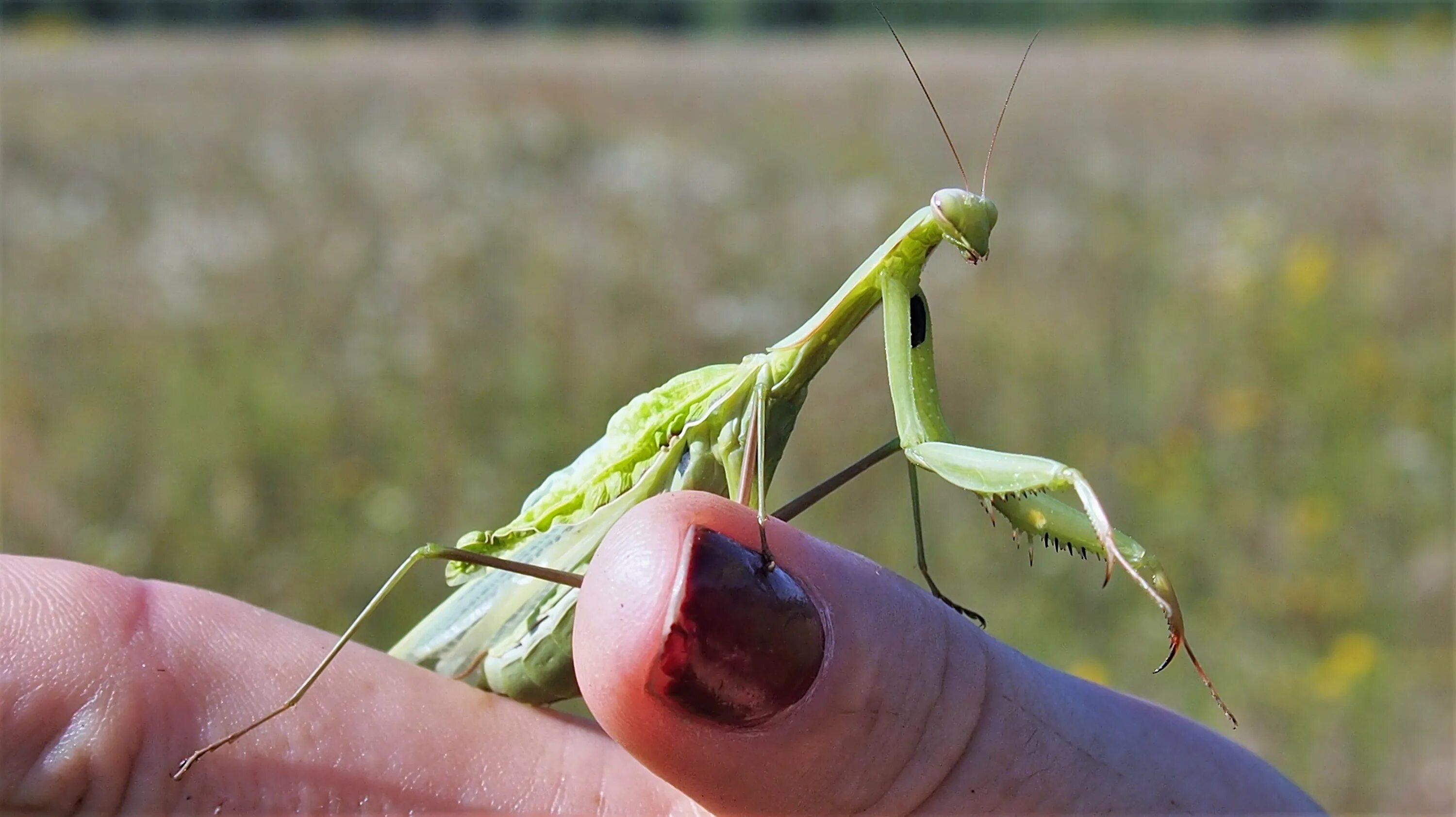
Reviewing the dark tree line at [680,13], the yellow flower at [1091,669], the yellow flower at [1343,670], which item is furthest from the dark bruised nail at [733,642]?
the dark tree line at [680,13]

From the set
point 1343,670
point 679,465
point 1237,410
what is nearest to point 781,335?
point 1237,410

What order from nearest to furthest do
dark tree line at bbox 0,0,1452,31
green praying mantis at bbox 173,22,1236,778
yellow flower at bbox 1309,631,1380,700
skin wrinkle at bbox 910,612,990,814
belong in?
skin wrinkle at bbox 910,612,990,814, green praying mantis at bbox 173,22,1236,778, yellow flower at bbox 1309,631,1380,700, dark tree line at bbox 0,0,1452,31

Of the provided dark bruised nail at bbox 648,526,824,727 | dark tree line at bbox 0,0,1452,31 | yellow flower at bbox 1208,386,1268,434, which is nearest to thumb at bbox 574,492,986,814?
dark bruised nail at bbox 648,526,824,727

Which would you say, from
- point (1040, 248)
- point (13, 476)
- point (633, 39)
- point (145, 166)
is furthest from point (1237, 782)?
point (633, 39)

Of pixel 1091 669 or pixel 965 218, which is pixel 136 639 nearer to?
pixel 965 218

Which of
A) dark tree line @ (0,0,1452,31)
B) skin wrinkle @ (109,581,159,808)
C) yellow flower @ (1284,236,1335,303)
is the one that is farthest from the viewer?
dark tree line @ (0,0,1452,31)

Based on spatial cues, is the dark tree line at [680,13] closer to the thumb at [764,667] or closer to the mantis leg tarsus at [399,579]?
the mantis leg tarsus at [399,579]

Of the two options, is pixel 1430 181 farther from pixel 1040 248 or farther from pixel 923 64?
pixel 923 64

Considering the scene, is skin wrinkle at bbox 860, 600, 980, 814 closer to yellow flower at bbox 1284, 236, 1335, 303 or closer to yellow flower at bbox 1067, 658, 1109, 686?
yellow flower at bbox 1067, 658, 1109, 686
